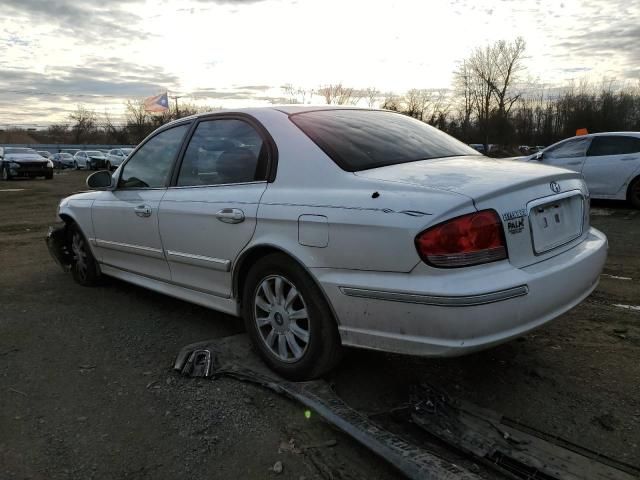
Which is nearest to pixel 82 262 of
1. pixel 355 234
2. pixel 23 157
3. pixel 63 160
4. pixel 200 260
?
pixel 200 260

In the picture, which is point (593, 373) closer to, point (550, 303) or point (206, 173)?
point (550, 303)

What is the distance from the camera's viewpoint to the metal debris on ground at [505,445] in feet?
6.99

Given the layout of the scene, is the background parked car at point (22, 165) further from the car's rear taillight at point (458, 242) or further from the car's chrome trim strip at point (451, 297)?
the car's rear taillight at point (458, 242)

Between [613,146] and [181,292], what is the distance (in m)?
8.78

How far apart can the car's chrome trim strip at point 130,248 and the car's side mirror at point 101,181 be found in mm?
461

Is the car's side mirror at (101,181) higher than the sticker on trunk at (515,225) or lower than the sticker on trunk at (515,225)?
higher

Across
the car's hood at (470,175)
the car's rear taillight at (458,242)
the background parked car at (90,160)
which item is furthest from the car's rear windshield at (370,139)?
the background parked car at (90,160)

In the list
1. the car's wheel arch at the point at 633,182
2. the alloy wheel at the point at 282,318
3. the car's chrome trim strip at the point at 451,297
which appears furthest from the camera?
the car's wheel arch at the point at 633,182

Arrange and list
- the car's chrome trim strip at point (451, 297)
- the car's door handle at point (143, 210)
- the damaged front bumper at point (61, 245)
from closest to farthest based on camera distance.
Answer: the car's chrome trim strip at point (451, 297) < the car's door handle at point (143, 210) < the damaged front bumper at point (61, 245)

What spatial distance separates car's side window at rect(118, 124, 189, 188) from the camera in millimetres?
3914

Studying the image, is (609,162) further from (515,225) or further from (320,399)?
(320,399)

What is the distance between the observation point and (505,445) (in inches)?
90.6

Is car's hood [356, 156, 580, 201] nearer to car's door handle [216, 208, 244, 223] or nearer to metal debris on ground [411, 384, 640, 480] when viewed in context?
car's door handle [216, 208, 244, 223]

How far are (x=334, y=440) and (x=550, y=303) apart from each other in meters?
1.19
